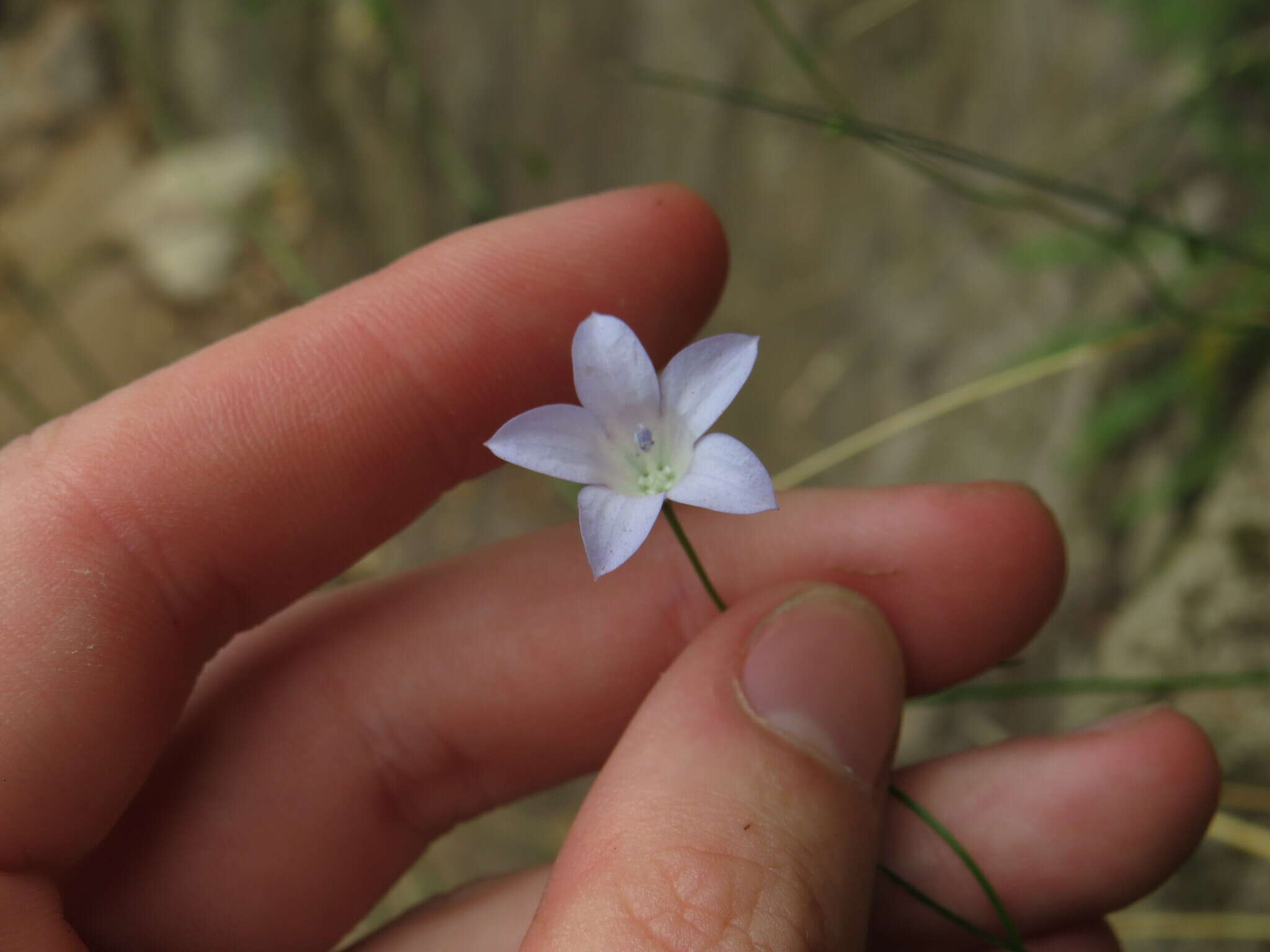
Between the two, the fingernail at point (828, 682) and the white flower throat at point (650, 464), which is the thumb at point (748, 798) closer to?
the fingernail at point (828, 682)

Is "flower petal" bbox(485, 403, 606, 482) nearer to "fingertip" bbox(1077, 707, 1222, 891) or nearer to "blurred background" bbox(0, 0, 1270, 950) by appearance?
"blurred background" bbox(0, 0, 1270, 950)

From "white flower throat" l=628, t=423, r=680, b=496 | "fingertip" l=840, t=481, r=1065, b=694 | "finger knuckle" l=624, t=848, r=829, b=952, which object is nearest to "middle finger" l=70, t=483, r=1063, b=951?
"fingertip" l=840, t=481, r=1065, b=694

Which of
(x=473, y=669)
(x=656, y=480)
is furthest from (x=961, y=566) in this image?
(x=473, y=669)

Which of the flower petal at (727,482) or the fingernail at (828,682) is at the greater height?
the flower petal at (727,482)

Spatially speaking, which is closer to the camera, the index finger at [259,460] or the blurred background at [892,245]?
the index finger at [259,460]

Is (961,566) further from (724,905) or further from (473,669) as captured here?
(473,669)

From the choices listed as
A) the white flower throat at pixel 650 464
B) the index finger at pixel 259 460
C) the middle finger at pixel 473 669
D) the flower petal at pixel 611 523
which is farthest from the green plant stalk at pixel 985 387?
the flower petal at pixel 611 523
